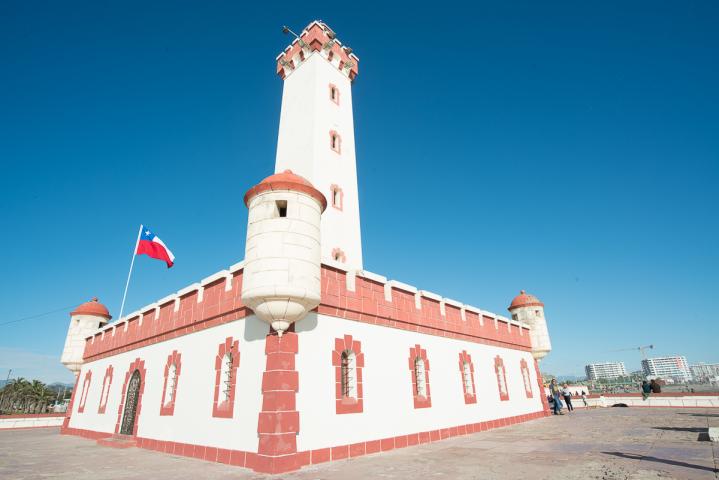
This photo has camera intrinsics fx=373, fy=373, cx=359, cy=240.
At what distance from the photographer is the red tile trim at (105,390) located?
62.7 feet

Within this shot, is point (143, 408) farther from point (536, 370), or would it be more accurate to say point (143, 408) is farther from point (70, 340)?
point (536, 370)

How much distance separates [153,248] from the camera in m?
22.9

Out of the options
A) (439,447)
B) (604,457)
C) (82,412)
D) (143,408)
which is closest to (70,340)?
(82,412)

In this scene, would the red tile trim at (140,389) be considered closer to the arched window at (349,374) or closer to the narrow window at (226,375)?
the narrow window at (226,375)

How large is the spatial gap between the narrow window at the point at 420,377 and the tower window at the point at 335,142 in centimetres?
1228

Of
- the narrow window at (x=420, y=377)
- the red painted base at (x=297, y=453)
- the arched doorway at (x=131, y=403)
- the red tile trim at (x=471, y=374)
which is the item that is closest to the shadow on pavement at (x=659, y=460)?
the red painted base at (x=297, y=453)

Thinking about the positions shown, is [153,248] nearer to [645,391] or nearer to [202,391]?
[202,391]

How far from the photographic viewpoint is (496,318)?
822 inches

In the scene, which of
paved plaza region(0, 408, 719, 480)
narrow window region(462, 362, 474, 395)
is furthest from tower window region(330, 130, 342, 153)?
paved plaza region(0, 408, 719, 480)

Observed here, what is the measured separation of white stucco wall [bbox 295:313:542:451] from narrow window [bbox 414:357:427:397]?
0.41 metres

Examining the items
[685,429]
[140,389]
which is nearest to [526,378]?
[685,429]

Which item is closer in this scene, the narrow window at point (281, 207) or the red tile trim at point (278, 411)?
the red tile trim at point (278, 411)

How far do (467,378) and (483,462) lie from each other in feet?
27.1

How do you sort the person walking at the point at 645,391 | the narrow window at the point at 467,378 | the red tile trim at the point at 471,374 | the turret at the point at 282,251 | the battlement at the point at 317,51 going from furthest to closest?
1. the person walking at the point at 645,391
2. the battlement at the point at 317,51
3. the narrow window at the point at 467,378
4. the red tile trim at the point at 471,374
5. the turret at the point at 282,251
